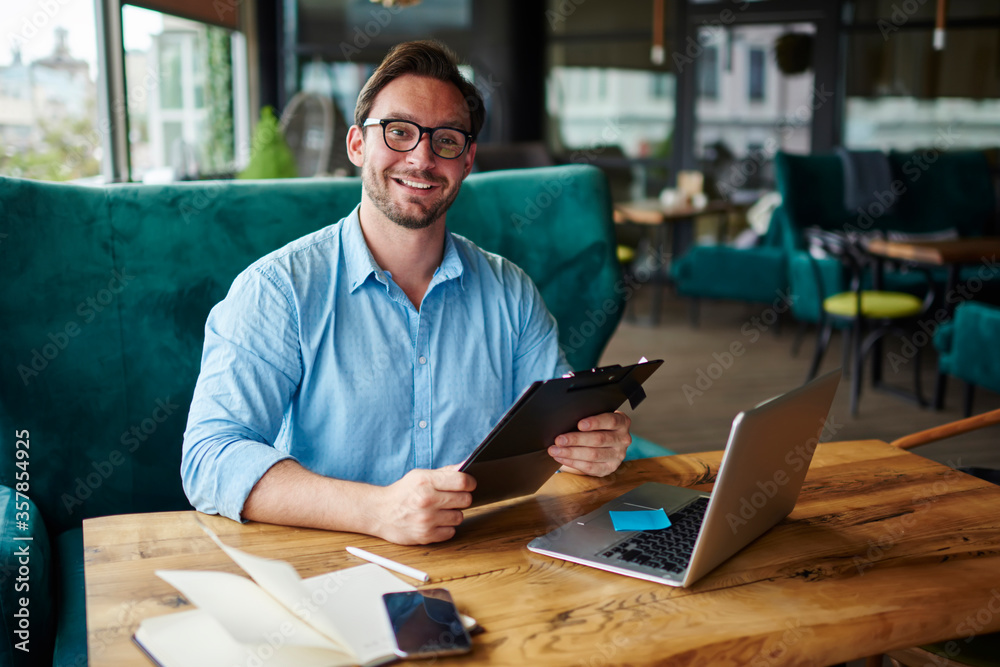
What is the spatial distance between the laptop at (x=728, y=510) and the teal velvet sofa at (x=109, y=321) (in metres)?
0.71

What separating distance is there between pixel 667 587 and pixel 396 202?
2.89ft

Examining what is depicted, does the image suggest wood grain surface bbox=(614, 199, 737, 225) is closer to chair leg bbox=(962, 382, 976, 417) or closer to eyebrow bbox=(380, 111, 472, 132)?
chair leg bbox=(962, 382, 976, 417)

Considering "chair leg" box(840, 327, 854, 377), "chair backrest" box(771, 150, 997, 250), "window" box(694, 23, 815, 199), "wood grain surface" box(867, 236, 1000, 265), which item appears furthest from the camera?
"window" box(694, 23, 815, 199)

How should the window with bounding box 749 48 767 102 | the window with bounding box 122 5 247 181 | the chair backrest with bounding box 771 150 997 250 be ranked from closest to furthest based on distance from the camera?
the window with bounding box 122 5 247 181 → the chair backrest with bounding box 771 150 997 250 → the window with bounding box 749 48 767 102

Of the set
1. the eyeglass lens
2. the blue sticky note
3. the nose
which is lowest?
the blue sticky note

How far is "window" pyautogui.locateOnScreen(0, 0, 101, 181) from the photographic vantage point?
13.3 feet

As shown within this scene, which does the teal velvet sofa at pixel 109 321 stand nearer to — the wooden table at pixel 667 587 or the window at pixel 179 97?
the wooden table at pixel 667 587

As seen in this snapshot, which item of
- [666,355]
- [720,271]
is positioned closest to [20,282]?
[666,355]

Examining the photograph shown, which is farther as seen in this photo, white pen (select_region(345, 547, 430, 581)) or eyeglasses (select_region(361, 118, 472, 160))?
eyeglasses (select_region(361, 118, 472, 160))

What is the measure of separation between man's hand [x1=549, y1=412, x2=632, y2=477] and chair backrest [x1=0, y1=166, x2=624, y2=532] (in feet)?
3.06

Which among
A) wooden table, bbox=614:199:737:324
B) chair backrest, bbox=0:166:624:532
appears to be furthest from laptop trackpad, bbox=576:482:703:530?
wooden table, bbox=614:199:737:324

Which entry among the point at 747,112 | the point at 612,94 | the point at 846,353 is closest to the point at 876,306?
the point at 846,353

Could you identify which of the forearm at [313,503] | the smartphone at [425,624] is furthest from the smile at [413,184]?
the smartphone at [425,624]

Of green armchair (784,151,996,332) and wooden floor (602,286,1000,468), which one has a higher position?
green armchair (784,151,996,332)
